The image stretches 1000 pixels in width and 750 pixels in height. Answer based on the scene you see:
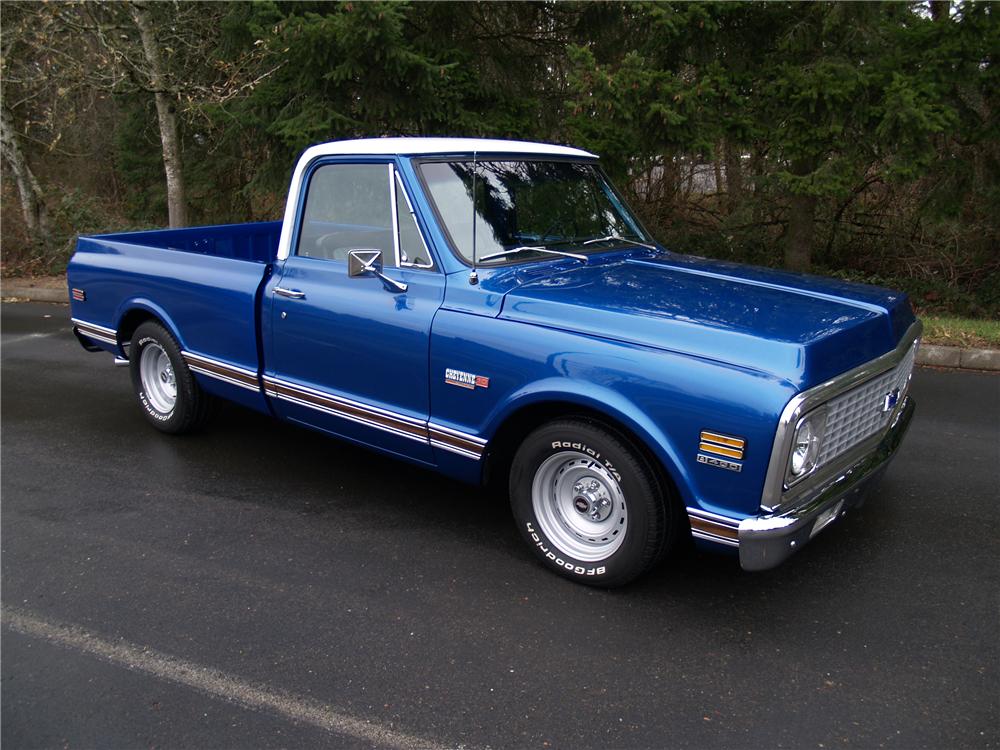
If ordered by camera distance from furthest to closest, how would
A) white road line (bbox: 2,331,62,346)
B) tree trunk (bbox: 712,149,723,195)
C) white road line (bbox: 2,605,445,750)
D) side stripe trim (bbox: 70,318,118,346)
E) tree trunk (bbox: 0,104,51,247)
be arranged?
tree trunk (bbox: 0,104,51,247) → tree trunk (bbox: 712,149,723,195) → white road line (bbox: 2,331,62,346) → side stripe trim (bbox: 70,318,118,346) → white road line (bbox: 2,605,445,750)

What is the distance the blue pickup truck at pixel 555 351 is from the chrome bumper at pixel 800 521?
0.01 m

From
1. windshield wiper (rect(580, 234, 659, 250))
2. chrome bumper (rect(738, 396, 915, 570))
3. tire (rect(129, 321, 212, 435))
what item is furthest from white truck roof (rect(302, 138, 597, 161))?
chrome bumper (rect(738, 396, 915, 570))

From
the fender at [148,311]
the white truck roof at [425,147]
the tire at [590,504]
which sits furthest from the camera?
the fender at [148,311]

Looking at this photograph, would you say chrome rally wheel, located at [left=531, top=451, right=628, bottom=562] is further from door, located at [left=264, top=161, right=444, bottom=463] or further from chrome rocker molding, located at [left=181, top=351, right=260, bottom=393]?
chrome rocker molding, located at [left=181, top=351, right=260, bottom=393]

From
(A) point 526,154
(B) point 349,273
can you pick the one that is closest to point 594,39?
(A) point 526,154

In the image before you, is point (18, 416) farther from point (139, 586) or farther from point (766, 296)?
point (766, 296)

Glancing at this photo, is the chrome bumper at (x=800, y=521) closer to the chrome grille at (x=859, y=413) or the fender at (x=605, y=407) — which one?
the chrome grille at (x=859, y=413)

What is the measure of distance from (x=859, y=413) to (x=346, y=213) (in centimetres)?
280

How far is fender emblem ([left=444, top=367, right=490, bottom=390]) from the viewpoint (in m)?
3.75

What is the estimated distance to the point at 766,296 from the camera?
3826 mm

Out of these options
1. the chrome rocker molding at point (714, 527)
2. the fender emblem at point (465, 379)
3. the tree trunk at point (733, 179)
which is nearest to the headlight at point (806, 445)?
the chrome rocker molding at point (714, 527)

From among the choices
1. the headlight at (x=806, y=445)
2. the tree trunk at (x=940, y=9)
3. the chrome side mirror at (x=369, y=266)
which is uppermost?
the tree trunk at (x=940, y=9)

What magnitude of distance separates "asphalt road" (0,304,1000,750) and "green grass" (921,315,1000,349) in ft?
9.77

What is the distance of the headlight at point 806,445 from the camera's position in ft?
9.93
